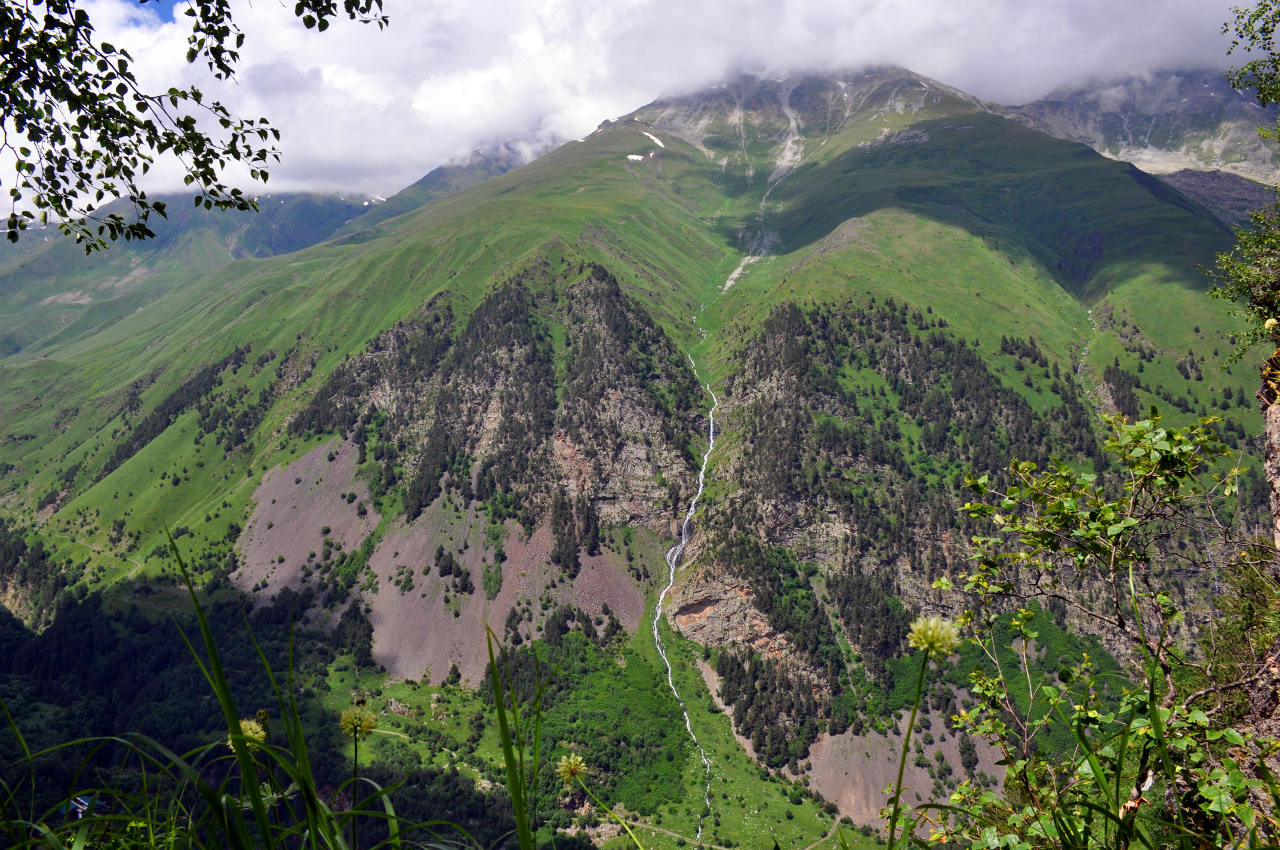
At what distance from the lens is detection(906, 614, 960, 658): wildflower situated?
2.78 meters

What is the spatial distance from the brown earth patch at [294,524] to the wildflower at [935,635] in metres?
192

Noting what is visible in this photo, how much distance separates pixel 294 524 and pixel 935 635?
213 metres

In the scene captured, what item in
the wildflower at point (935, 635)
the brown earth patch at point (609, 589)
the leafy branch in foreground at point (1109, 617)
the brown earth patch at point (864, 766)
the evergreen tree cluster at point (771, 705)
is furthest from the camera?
the brown earth patch at point (609, 589)

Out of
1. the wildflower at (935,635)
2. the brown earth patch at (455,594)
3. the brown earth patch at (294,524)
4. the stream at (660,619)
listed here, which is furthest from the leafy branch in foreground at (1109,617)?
the brown earth patch at (294,524)

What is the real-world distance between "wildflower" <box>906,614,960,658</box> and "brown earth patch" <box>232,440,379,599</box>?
19174 centimetres

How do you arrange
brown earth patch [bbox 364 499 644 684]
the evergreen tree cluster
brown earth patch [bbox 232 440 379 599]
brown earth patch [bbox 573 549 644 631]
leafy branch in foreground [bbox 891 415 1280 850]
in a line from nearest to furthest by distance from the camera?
leafy branch in foreground [bbox 891 415 1280 850] → the evergreen tree cluster → brown earth patch [bbox 364 499 644 684] → brown earth patch [bbox 573 549 644 631] → brown earth patch [bbox 232 440 379 599]

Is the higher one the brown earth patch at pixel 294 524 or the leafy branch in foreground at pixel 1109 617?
the leafy branch in foreground at pixel 1109 617

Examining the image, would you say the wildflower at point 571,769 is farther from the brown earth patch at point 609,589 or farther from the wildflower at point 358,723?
the brown earth patch at point 609,589

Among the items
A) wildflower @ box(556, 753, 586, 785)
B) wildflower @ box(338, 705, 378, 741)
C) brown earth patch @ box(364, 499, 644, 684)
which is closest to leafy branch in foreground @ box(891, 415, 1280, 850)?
wildflower @ box(556, 753, 586, 785)

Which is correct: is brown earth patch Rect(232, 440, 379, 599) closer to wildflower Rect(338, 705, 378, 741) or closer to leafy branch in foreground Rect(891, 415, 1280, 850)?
wildflower Rect(338, 705, 378, 741)

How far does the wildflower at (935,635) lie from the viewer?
2779 millimetres

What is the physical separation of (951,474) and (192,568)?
688 ft

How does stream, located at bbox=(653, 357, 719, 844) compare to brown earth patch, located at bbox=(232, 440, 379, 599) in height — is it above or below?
below

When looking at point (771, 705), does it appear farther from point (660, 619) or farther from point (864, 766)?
point (660, 619)
